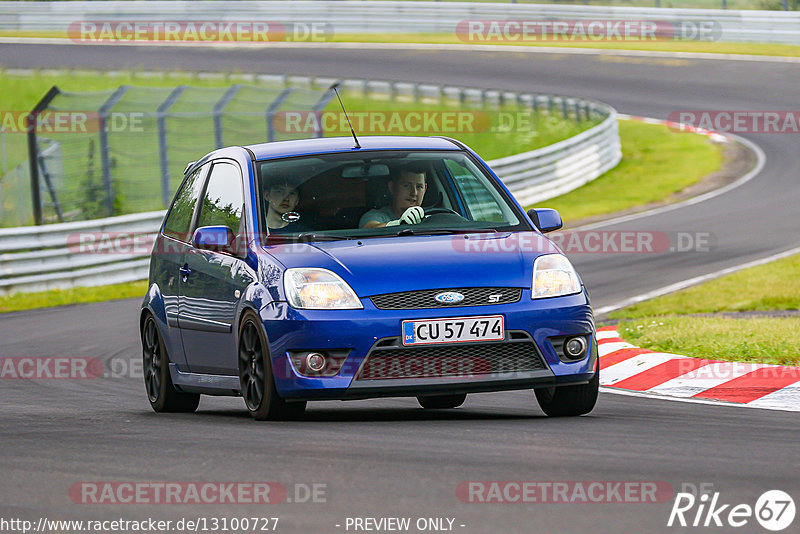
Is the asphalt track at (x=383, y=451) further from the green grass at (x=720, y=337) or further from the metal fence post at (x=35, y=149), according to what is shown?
the metal fence post at (x=35, y=149)

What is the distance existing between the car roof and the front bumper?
4.58 feet

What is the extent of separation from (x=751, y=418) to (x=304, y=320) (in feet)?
7.86

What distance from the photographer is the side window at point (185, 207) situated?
30.4ft

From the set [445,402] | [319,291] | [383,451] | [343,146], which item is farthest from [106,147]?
[383,451]

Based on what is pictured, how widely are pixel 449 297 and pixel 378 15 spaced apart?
137 ft

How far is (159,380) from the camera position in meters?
9.30

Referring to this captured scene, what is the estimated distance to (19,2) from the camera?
51125 millimetres

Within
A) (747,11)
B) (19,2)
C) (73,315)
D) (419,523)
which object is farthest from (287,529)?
(19,2)

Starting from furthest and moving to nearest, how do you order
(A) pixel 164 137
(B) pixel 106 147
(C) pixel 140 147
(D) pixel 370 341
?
(C) pixel 140 147 → (A) pixel 164 137 → (B) pixel 106 147 → (D) pixel 370 341

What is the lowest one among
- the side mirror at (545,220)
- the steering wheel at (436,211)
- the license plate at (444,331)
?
the license plate at (444,331)
